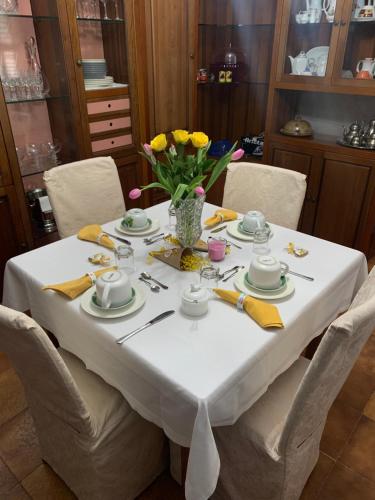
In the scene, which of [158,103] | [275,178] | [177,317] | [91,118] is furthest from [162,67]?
[177,317]

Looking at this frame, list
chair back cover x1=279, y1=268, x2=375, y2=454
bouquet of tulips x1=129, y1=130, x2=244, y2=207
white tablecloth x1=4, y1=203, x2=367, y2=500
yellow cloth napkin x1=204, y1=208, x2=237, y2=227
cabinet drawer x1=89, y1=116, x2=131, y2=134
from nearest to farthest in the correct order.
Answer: chair back cover x1=279, y1=268, x2=375, y2=454 → white tablecloth x1=4, y1=203, x2=367, y2=500 → bouquet of tulips x1=129, y1=130, x2=244, y2=207 → yellow cloth napkin x1=204, y1=208, x2=237, y2=227 → cabinet drawer x1=89, y1=116, x2=131, y2=134

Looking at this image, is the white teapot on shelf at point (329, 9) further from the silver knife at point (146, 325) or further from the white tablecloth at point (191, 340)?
the silver knife at point (146, 325)

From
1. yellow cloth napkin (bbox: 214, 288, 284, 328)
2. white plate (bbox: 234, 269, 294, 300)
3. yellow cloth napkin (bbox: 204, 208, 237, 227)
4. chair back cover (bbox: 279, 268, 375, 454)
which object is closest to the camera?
chair back cover (bbox: 279, 268, 375, 454)

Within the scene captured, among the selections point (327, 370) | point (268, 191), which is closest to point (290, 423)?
point (327, 370)

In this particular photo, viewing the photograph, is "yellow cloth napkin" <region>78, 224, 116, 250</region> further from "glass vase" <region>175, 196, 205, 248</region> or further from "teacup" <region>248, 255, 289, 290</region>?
"teacup" <region>248, 255, 289, 290</region>

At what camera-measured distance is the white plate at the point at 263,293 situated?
114 cm

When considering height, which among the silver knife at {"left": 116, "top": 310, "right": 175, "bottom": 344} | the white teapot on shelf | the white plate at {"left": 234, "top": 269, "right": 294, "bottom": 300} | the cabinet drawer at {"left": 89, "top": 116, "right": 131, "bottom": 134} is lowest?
the silver knife at {"left": 116, "top": 310, "right": 175, "bottom": 344}

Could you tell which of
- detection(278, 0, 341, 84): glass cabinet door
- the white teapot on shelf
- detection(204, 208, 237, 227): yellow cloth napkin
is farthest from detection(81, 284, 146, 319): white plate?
the white teapot on shelf

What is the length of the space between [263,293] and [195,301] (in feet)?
0.76

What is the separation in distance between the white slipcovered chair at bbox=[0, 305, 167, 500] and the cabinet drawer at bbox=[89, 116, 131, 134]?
1.57m

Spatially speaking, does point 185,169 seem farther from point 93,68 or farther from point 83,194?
point 93,68

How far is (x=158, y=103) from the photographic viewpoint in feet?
8.80

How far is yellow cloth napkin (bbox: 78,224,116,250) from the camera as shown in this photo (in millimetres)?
1454

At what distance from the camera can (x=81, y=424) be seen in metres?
1.01
